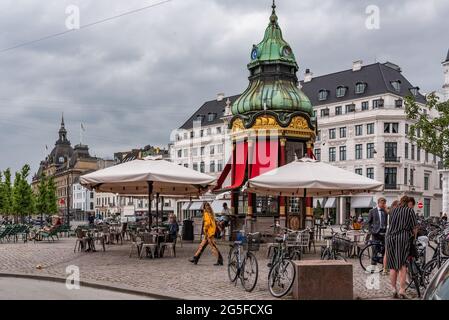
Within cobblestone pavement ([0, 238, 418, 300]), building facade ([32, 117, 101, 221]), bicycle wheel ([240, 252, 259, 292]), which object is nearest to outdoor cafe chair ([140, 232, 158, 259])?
cobblestone pavement ([0, 238, 418, 300])

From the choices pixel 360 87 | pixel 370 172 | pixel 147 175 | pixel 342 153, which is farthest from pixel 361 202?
pixel 147 175

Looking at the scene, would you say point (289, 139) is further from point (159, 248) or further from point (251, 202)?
point (159, 248)

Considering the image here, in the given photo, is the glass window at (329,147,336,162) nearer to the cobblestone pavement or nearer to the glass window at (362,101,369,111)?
the glass window at (362,101,369,111)

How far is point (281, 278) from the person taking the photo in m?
10.9

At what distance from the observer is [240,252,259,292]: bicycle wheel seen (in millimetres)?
11445

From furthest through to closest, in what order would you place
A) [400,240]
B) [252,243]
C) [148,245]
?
[148,245] < [252,243] < [400,240]

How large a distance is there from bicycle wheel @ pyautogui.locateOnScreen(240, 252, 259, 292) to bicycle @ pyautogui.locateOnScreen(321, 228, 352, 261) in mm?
3011

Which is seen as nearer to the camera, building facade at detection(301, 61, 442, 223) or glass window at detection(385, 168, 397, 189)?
building facade at detection(301, 61, 442, 223)

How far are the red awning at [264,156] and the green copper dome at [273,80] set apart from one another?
1.49m

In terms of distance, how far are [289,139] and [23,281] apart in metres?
13.5

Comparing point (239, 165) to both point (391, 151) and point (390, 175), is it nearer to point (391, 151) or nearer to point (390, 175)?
point (391, 151)

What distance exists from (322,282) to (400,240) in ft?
5.67
